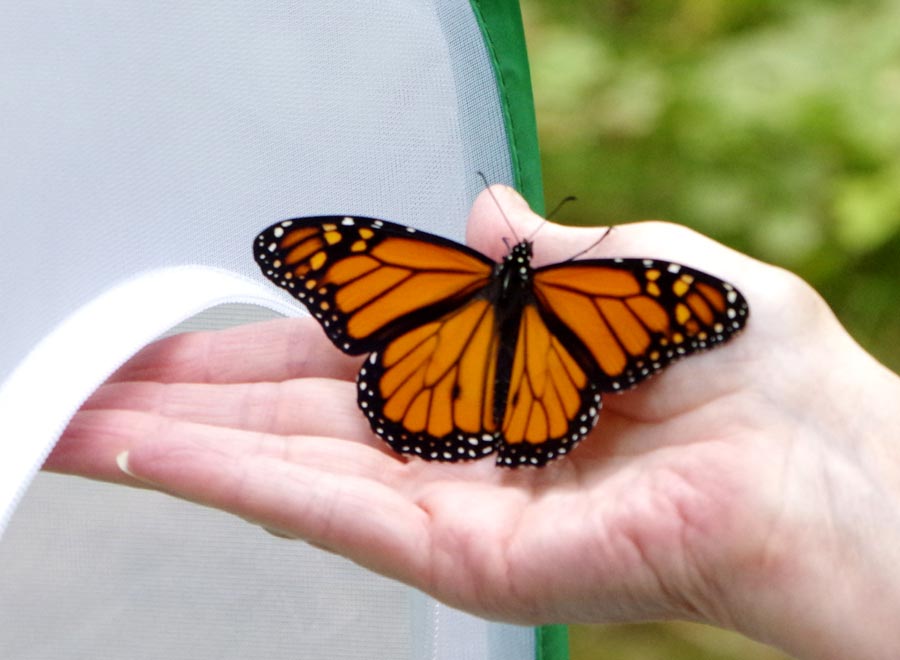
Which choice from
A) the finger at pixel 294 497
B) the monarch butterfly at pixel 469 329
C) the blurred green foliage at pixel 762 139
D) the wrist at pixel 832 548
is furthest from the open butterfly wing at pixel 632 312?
the blurred green foliage at pixel 762 139

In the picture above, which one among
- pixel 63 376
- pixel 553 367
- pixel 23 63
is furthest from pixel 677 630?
pixel 23 63

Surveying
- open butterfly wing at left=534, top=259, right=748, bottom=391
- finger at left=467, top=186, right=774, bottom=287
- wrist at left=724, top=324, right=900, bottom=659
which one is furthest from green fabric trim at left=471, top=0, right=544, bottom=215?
wrist at left=724, top=324, right=900, bottom=659

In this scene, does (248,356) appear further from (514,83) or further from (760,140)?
(760,140)

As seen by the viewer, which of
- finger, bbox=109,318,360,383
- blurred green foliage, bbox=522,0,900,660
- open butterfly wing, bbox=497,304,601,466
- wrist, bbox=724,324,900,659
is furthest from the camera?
blurred green foliage, bbox=522,0,900,660

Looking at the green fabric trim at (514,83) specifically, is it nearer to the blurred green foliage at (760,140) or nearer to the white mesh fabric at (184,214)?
the white mesh fabric at (184,214)

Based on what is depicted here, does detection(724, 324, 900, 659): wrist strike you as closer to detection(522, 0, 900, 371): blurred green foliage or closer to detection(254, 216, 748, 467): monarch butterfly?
Result: detection(254, 216, 748, 467): monarch butterfly

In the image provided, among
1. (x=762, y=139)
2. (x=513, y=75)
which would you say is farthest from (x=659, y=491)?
(x=762, y=139)
